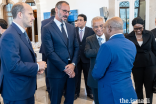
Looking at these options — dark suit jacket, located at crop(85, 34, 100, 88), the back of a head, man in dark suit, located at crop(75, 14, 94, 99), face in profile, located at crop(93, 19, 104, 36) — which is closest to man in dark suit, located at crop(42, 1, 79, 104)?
dark suit jacket, located at crop(85, 34, 100, 88)

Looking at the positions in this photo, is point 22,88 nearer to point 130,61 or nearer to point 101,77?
point 101,77

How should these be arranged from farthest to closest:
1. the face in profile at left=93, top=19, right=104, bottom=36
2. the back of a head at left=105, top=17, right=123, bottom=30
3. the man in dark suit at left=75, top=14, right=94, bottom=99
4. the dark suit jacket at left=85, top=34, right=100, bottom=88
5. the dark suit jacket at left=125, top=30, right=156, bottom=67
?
1. the man in dark suit at left=75, top=14, right=94, bottom=99
2. the dark suit jacket at left=125, top=30, right=156, bottom=67
3. the face in profile at left=93, top=19, right=104, bottom=36
4. the dark suit jacket at left=85, top=34, right=100, bottom=88
5. the back of a head at left=105, top=17, right=123, bottom=30

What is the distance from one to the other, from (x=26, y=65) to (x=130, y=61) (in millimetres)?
1109

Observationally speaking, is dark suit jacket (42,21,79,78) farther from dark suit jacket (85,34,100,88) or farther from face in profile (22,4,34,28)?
face in profile (22,4,34,28)

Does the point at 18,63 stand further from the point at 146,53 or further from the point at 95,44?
the point at 146,53

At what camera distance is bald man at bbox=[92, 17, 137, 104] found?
174 centimetres

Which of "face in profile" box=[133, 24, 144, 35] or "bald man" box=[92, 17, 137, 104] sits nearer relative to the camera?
"bald man" box=[92, 17, 137, 104]

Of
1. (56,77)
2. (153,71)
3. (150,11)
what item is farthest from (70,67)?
(150,11)

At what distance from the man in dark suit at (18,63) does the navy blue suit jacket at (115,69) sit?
71 centimetres

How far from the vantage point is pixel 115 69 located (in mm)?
1765

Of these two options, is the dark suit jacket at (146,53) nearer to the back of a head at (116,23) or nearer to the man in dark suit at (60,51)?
the man in dark suit at (60,51)

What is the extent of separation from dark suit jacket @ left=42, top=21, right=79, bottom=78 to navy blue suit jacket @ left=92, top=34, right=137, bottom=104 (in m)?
0.80

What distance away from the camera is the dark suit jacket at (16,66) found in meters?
1.72

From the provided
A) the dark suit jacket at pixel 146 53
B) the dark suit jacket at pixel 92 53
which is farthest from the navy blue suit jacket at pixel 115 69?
the dark suit jacket at pixel 146 53
